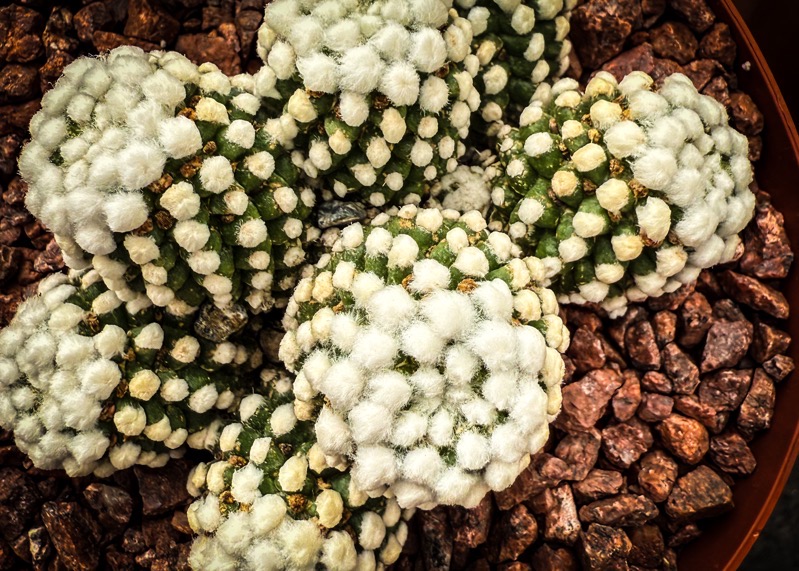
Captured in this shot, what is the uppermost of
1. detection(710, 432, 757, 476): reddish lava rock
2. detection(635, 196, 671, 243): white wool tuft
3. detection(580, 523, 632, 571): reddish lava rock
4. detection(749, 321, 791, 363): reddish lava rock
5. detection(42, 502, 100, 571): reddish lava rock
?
detection(635, 196, 671, 243): white wool tuft

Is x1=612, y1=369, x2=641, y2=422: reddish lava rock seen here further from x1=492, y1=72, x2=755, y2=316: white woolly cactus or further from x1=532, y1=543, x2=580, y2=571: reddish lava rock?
x1=532, y1=543, x2=580, y2=571: reddish lava rock

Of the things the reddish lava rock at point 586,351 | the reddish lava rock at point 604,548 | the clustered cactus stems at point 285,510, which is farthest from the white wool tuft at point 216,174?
the reddish lava rock at point 604,548

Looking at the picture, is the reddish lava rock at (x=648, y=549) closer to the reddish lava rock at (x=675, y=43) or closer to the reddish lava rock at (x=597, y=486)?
the reddish lava rock at (x=597, y=486)

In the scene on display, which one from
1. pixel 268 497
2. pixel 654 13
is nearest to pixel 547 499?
pixel 268 497

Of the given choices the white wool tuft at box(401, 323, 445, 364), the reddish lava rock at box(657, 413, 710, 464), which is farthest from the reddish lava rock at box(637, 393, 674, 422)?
the white wool tuft at box(401, 323, 445, 364)

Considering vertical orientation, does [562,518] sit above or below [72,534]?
above

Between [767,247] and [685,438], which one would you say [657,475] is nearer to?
[685,438]

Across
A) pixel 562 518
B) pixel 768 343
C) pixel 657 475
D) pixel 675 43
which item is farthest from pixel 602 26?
pixel 562 518
